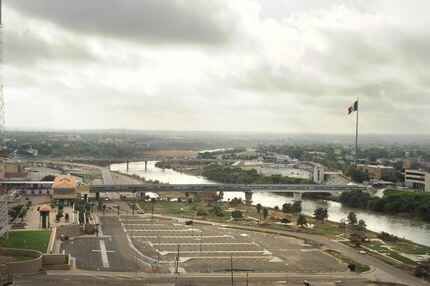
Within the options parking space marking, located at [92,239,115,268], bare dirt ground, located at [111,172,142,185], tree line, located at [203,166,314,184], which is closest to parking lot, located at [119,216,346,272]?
parking space marking, located at [92,239,115,268]

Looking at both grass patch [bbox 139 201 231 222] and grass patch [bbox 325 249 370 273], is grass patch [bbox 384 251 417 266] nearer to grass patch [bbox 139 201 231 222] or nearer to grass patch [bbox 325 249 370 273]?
grass patch [bbox 325 249 370 273]

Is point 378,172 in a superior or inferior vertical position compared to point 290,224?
superior

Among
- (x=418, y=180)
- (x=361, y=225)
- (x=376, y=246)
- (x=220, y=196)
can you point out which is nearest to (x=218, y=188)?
(x=220, y=196)

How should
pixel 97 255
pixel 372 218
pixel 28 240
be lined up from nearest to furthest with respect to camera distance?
pixel 97 255, pixel 28 240, pixel 372 218

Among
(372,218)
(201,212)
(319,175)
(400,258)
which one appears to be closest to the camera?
(400,258)

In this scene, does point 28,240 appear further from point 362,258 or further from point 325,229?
point 325,229

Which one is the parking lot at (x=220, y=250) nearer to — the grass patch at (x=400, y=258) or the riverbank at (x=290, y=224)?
the riverbank at (x=290, y=224)
